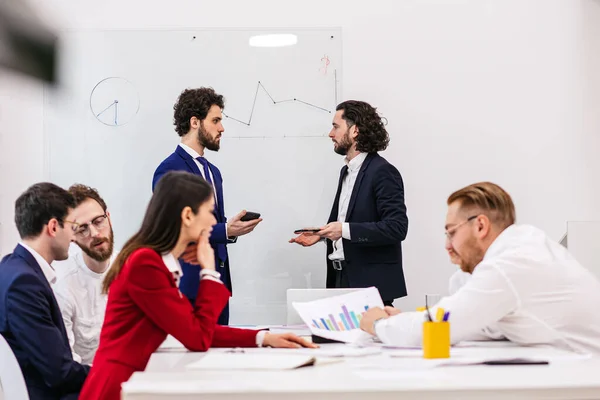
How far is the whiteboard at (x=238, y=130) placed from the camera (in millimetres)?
4688

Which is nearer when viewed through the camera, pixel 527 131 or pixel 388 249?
pixel 388 249

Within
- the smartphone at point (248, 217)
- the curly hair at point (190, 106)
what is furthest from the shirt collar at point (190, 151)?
the smartphone at point (248, 217)

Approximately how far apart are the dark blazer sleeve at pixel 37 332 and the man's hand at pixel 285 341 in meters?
0.65

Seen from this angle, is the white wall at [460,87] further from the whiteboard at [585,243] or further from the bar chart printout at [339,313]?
the bar chart printout at [339,313]

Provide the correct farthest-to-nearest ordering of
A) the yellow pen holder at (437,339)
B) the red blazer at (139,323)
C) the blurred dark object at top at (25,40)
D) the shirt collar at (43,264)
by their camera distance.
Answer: the shirt collar at (43,264) → the red blazer at (139,323) → the yellow pen holder at (437,339) → the blurred dark object at top at (25,40)

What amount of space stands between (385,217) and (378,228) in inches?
4.5

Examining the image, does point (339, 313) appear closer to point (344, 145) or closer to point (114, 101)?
point (344, 145)

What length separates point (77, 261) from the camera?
3066 millimetres

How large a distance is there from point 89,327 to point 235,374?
152cm

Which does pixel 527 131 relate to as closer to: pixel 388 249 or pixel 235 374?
pixel 388 249

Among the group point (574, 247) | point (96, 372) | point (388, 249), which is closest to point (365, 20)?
point (388, 249)

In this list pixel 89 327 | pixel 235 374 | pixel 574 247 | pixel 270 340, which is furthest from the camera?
pixel 574 247

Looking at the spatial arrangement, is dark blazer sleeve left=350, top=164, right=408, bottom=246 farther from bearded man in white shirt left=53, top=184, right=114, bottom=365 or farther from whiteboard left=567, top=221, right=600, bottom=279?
bearded man in white shirt left=53, top=184, right=114, bottom=365

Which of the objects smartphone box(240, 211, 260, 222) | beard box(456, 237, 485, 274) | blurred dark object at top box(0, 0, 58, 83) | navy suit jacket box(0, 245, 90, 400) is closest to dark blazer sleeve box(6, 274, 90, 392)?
navy suit jacket box(0, 245, 90, 400)
